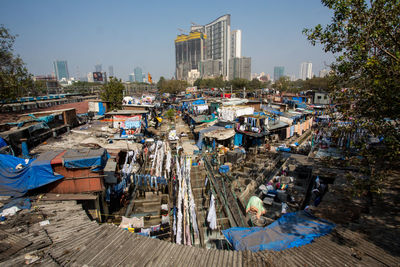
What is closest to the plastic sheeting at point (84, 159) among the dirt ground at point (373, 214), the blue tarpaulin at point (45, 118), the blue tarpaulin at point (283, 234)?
the blue tarpaulin at point (283, 234)

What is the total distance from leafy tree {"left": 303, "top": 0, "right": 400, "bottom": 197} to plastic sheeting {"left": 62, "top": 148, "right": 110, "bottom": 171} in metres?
9.31

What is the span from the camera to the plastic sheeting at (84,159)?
8.77m

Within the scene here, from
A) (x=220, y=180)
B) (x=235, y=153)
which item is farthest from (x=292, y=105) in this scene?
(x=220, y=180)

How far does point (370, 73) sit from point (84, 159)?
416 inches

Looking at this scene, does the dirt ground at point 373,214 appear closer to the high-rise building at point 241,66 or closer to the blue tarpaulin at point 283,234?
the blue tarpaulin at point 283,234

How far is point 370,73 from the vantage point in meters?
5.62

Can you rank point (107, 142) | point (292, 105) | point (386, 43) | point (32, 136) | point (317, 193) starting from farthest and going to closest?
point (292, 105)
point (107, 142)
point (32, 136)
point (317, 193)
point (386, 43)

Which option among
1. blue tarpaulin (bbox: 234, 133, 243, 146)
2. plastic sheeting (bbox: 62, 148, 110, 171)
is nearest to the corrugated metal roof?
plastic sheeting (bbox: 62, 148, 110, 171)

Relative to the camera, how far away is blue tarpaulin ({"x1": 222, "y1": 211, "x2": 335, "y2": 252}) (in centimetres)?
565

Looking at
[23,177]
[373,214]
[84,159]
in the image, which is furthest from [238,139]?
[23,177]

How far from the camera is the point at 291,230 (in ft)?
20.3

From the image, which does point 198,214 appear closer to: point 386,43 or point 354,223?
point 354,223

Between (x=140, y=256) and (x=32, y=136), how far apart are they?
15672mm

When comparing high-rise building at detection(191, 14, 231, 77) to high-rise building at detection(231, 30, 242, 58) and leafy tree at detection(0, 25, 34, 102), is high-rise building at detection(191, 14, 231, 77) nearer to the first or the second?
high-rise building at detection(231, 30, 242, 58)
